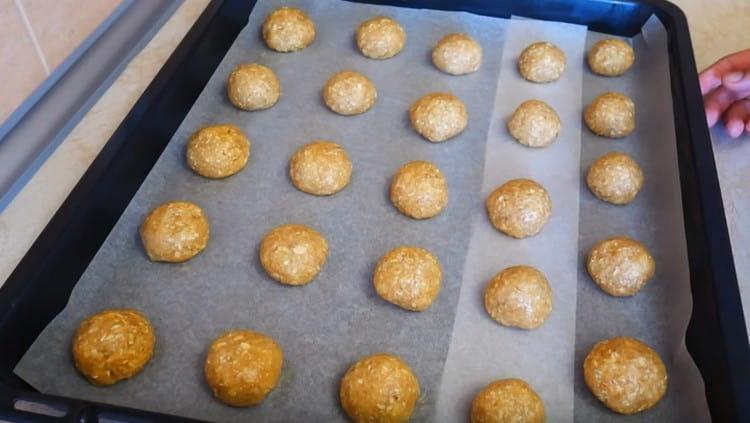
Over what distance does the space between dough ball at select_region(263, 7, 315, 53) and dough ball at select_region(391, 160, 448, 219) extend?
502 mm

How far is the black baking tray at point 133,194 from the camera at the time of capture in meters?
0.94

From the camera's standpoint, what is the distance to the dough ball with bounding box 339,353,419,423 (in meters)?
1.05

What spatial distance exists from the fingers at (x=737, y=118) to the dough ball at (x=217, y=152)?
3.64 feet

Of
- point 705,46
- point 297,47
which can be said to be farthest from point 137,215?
point 705,46

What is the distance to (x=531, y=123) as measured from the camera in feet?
4.78

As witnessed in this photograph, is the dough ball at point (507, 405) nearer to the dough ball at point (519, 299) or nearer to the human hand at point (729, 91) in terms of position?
the dough ball at point (519, 299)

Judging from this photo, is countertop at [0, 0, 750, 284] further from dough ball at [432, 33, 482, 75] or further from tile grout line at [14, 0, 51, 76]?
dough ball at [432, 33, 482, 75]

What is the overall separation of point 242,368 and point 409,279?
0.33m

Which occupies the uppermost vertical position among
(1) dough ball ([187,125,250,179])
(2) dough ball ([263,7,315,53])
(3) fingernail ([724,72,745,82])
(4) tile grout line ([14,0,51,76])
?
(4) tile grout line ([14,0,51,76])

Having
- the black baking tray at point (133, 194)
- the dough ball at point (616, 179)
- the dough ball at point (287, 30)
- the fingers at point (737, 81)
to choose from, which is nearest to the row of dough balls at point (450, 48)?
the dough ball at point (287, 30)

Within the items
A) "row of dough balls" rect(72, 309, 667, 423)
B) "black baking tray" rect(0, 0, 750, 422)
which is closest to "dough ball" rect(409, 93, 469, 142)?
"black baking tray" rect(0, 0, 750, 422)

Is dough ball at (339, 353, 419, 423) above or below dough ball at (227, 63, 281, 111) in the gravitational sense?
below

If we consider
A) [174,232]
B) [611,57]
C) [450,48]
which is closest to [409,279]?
[174,232]

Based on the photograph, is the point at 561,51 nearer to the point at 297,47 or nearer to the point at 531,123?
the point at 531,123
